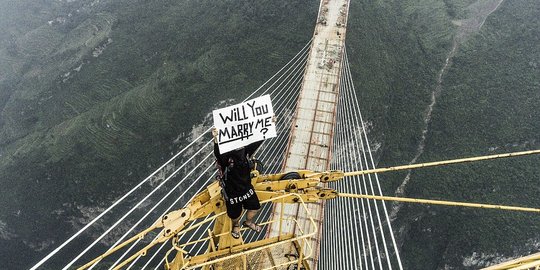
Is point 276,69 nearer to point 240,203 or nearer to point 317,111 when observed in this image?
point 317,111

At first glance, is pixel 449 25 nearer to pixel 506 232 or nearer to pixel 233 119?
pixel 506 232

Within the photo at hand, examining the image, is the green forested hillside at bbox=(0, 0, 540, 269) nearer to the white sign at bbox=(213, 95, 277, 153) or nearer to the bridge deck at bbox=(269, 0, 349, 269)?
the bridge deck at bbox=(269, 0, 349, 269)

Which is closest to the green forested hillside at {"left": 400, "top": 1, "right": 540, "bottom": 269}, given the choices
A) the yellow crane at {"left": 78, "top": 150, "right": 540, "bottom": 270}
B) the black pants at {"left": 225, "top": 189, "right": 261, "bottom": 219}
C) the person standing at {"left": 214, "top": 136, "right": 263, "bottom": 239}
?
the yellow crane at {"left": 78, "top": 150, "right": 540, "bottom": 270}

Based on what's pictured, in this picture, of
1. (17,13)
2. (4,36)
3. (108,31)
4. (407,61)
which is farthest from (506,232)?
(17,13)

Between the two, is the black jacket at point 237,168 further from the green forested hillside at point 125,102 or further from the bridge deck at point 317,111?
the green forested hillside at point 125,102

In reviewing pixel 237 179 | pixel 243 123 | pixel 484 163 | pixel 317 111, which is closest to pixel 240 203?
pixel 237 179

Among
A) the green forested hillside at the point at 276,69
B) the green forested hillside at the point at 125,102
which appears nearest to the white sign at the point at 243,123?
the green forested hillside at the point at 276,69
